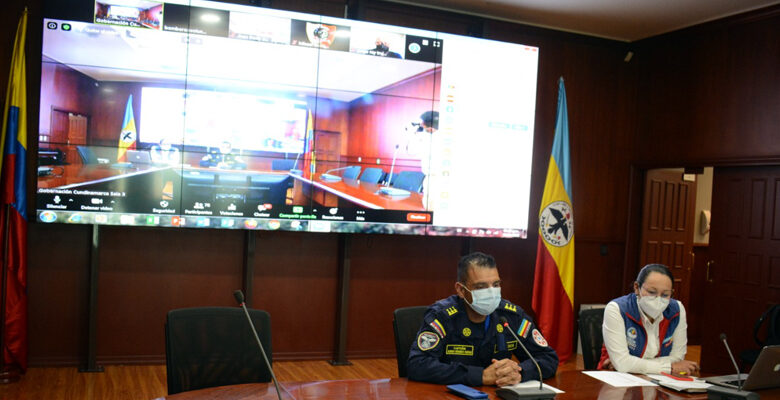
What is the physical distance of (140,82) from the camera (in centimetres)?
471

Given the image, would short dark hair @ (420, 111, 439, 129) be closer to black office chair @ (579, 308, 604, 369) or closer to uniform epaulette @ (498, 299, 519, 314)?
black office chair @ (579, 308, 604, 369)

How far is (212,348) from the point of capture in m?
2.55

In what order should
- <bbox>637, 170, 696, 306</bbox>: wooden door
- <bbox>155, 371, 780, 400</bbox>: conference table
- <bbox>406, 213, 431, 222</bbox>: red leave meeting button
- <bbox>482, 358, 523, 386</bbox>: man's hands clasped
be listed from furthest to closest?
<bbox>637, 170, 696, 306</bbox>: wooden door, <bbox>406, 213, 431, 222</bbox>: red leave meeting button, <bbox>482, 358, 523, 386</bbox>: man's hands clasped, <bbox>155, 371, 780, 400</bbox>: conference table

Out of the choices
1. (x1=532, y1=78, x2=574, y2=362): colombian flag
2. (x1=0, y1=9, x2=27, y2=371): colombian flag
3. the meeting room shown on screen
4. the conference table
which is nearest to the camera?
the conference table

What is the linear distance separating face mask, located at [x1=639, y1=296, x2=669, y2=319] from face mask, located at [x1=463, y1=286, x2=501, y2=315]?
0.92 metres

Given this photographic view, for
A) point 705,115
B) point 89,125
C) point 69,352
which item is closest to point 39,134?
point 89,125

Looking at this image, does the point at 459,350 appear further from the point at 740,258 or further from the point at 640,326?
the point at 740,258

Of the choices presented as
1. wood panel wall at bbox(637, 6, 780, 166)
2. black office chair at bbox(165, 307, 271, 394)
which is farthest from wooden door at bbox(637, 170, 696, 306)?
black office chair at bbox(165, 307, 271, 394)

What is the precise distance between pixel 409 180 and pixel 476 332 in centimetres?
269

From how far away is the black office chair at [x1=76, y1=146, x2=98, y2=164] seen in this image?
461 centimetres

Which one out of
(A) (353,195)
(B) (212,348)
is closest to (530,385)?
(B) (212,348)

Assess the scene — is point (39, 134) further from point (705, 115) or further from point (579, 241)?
point (705, 115)

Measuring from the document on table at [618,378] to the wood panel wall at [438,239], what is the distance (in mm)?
3080

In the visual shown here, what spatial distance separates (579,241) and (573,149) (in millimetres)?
913
